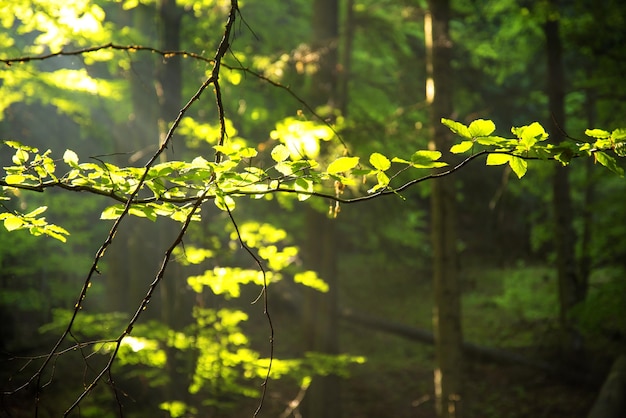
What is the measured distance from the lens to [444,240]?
545 centimetres

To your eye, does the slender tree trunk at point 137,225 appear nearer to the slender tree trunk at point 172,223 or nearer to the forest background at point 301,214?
the forest background at point 301,214

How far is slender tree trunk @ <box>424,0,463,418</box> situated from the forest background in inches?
0.8

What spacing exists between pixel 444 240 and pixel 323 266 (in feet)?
11.1

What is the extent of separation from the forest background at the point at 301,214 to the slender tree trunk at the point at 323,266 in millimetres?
35

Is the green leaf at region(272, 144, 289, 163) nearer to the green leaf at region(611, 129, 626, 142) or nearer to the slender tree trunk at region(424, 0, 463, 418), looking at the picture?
the green leaf at region(611, 129, 626, 142)

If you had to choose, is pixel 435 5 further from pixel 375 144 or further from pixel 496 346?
pixel 496 346

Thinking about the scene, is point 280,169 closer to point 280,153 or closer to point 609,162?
point 280,153

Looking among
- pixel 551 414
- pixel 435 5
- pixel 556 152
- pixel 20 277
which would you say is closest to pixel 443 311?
pixel 435 5

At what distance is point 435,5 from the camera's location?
18.2ft

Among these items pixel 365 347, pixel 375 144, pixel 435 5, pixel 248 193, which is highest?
pixel 435 5

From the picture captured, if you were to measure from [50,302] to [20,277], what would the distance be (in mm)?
803

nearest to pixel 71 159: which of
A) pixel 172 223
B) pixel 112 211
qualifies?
pixel 112 211

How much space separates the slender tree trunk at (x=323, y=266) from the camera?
827cm

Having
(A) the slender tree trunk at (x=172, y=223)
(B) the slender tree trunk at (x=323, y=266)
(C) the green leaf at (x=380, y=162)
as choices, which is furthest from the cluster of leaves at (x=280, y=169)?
(B) the slender tree trunk at (x=323, y=266)
